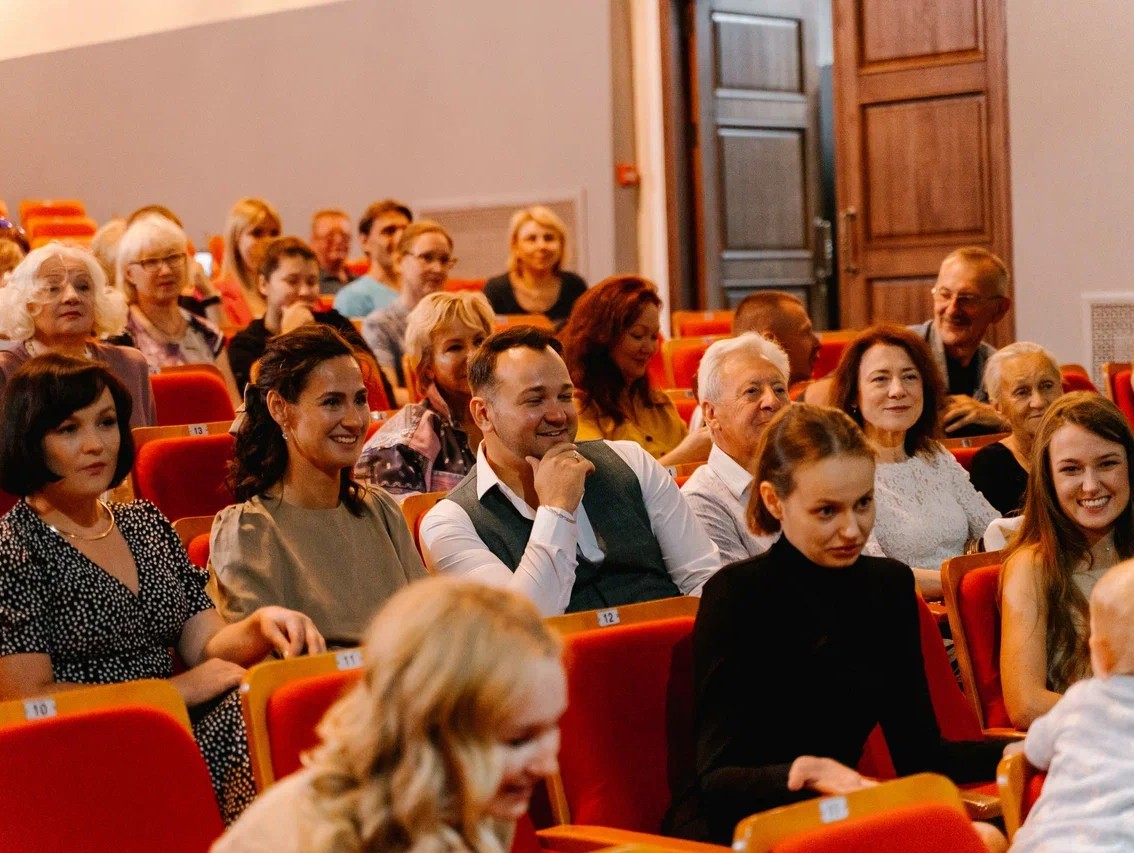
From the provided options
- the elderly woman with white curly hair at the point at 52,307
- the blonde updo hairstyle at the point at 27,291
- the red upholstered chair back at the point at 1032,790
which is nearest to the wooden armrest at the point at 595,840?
the red upholstered chair back at the point at 1032,790

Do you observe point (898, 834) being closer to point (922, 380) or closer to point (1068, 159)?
point (922, 380)

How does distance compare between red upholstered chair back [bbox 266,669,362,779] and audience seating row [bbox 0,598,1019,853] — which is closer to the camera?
audience seating row [bbox 0,598,1019,853]

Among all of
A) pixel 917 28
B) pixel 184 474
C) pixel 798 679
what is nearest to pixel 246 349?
pixel 184 474

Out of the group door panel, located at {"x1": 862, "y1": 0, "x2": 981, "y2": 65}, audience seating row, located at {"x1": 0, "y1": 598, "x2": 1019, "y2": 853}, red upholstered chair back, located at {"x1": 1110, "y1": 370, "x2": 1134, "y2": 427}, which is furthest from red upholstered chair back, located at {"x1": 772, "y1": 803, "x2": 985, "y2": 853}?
door panel, located at {"x1": 862, "y1": 0, "x2": 981, "y2": 65}

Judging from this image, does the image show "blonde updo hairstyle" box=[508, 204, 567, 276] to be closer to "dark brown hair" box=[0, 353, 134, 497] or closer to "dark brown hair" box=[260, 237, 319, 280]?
"dark brown hair" box=[260, 237, 319, 280]

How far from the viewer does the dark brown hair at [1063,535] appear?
8.71ft

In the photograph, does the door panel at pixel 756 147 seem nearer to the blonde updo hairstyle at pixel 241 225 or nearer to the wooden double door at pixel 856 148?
the wooden double door at pixel 856 148

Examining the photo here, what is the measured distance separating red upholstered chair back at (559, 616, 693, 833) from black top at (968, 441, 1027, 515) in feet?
5.28

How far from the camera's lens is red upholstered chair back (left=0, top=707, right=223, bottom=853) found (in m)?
1.77

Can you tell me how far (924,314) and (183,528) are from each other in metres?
5.46

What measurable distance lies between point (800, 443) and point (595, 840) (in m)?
0.62

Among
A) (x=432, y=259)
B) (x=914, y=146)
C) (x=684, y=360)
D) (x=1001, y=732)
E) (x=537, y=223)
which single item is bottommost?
(x=1001, y=732)

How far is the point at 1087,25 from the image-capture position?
22.7 ft

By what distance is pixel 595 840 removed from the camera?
1.98 meters
